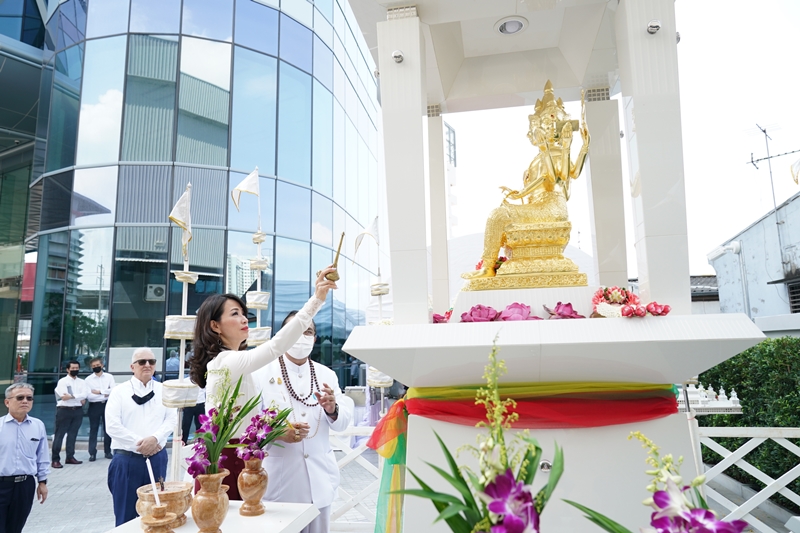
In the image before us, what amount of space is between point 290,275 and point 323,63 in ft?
18.4

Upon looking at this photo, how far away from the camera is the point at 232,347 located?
2.92 metres

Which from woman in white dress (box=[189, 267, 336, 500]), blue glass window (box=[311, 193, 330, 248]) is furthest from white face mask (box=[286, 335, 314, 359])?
blue glass window (box=[311, 193, 330, 248])

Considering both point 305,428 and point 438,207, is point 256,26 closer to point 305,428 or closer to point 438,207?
point 438,207

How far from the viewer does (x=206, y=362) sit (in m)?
2.87

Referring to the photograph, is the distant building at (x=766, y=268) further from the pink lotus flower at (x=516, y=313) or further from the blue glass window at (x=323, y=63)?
the blue glass window at (x=323, y=63)

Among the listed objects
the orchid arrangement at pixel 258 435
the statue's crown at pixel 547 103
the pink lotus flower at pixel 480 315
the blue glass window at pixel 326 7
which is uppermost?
the blue glass window at pixel 326 7

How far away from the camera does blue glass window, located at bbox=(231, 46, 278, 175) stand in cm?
1142

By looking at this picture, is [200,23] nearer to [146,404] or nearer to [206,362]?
[146,404]

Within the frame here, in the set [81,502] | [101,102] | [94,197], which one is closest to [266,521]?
[81,502]

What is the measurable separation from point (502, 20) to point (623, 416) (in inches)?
116

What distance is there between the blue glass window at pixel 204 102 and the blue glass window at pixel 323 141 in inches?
91.6

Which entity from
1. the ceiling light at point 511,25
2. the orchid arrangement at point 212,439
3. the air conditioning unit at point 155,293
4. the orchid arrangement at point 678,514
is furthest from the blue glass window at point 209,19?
the orchid arrangement at point 678,514

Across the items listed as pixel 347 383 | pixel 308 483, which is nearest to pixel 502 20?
pixel 308 483

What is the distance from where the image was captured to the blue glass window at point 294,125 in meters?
12.1
